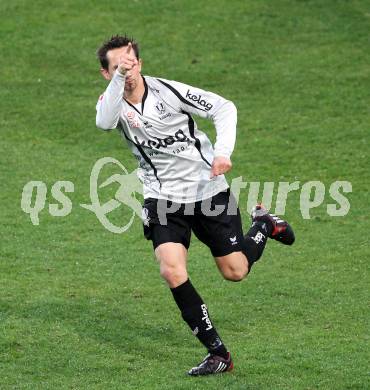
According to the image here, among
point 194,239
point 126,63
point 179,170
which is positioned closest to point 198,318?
point 179,170

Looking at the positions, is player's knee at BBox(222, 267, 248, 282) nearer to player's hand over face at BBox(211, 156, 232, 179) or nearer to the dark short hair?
player's hand over face at BBox(211, 156, 232, 179)

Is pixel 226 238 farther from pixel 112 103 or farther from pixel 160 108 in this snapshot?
pixel 112 103

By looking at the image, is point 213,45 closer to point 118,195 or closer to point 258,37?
point 258,37

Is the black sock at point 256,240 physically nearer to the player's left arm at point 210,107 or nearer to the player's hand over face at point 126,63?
the player's left arm at point 210,107

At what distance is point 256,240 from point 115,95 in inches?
82.3

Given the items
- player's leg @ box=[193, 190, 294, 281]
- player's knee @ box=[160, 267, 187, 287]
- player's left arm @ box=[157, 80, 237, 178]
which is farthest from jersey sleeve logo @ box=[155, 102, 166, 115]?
player's knee @ box=[160, 267, 187, 287]

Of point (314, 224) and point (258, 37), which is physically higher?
point (258, 37)

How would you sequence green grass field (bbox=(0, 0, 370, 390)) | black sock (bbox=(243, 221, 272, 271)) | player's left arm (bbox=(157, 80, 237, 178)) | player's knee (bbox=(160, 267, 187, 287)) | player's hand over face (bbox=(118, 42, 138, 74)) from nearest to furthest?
player's hand over face (bbox=(118, 42, 138, 74)) → player's knee (bbox=(160, 267, 187, 287)) → player's left arm (bbox=(157, 80, 237, 178)) → green grass field (bbox=(0, 0, 370, 390)) → black sock (bbox=(243, 221, 272, 271))

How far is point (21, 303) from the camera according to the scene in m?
10.3

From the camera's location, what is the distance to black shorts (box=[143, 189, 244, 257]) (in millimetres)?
8641

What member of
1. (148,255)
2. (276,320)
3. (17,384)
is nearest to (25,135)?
(148,255)

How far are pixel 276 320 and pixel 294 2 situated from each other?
13.4 m

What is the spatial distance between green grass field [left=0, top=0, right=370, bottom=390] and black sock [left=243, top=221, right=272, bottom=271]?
29.5 inches

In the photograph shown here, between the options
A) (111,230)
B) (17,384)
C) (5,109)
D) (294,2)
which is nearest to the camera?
(17,384)
